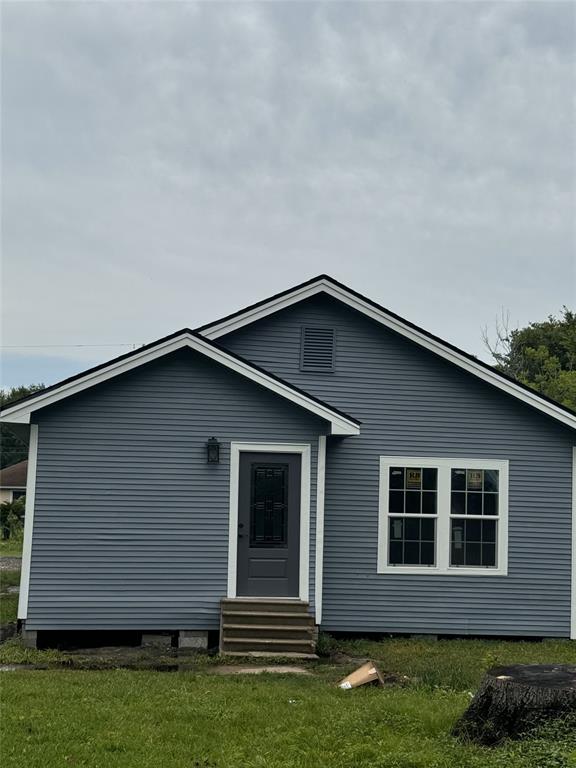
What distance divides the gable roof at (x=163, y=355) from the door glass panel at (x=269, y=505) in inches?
37.0

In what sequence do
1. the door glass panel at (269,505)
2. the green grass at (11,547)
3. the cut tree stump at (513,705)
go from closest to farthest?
the cut tree stump at (513,705), the door glass panel at (269,505), the green grass at (11,547)

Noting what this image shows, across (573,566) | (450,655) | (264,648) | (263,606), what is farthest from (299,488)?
(573,566)

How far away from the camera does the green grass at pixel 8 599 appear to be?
40.6 feet

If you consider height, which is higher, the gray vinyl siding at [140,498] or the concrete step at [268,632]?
the gray vinyl siding at [140,498]

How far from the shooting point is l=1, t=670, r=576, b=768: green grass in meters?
5.60

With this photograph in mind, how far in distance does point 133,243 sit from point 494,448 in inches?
→ 446

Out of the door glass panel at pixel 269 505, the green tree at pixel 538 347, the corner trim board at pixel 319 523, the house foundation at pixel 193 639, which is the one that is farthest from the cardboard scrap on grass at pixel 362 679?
the green tree at pixel 538 347

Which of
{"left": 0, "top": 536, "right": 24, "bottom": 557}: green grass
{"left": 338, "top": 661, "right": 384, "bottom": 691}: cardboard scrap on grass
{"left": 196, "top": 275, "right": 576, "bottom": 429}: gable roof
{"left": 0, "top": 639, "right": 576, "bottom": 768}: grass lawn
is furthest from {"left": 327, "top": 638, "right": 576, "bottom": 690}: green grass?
{"left": 0, "top": 536, "right": 24, "bottom": 557}: green grass

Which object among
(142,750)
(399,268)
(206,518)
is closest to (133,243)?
(399,268)

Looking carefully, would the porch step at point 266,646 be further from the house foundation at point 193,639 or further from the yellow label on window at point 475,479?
the yellow label on window at point 475,479

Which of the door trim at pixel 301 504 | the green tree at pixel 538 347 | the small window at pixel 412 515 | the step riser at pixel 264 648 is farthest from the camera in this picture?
the green tree at pixel 538 347

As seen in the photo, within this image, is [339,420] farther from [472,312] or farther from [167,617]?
[472,312]

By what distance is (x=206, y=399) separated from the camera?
11234mm

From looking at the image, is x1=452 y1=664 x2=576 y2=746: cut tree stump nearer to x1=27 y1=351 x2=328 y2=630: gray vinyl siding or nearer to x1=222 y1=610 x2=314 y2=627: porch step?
x1=222 y1=610 x2=314 y2=627: porch step
